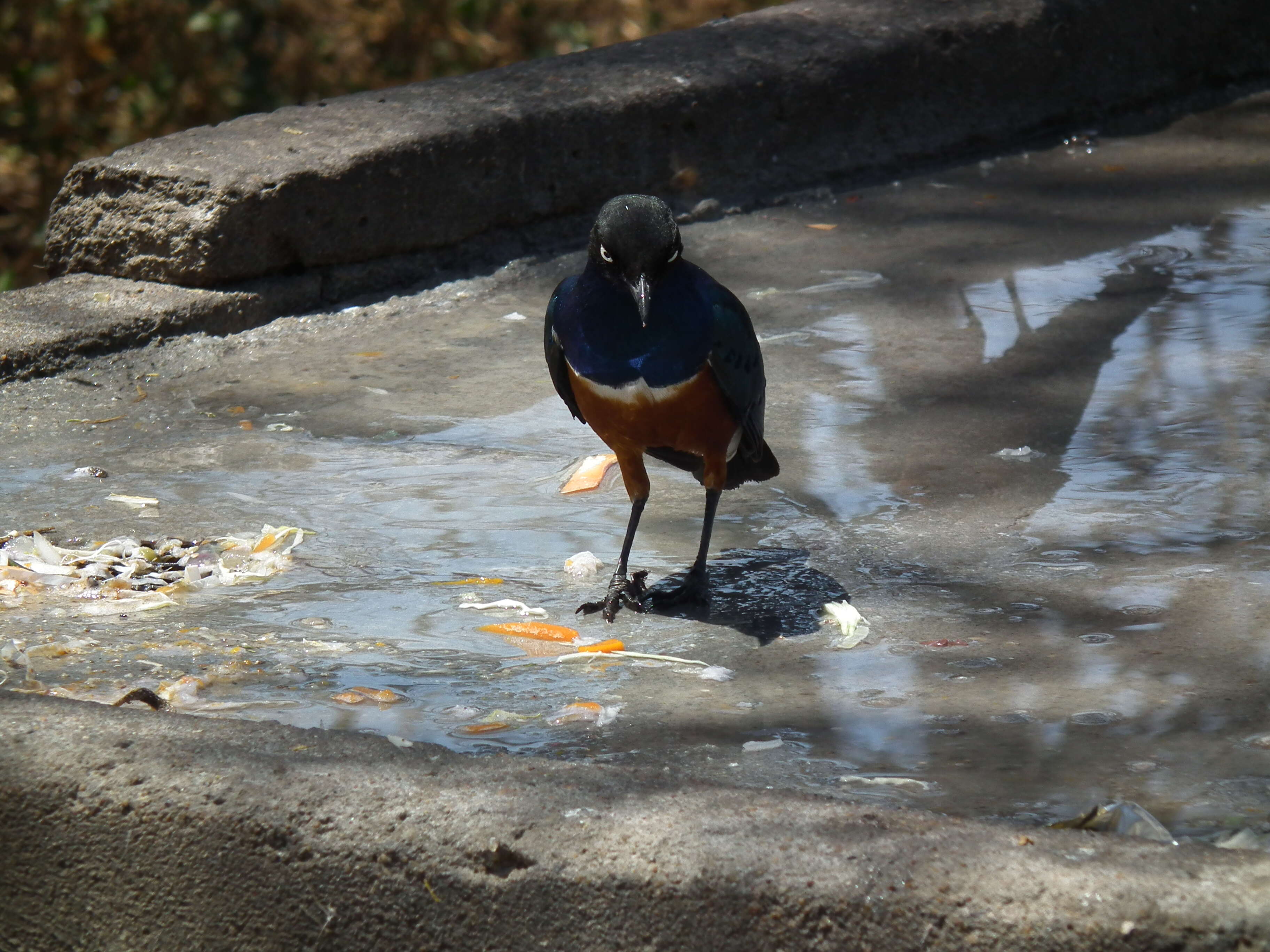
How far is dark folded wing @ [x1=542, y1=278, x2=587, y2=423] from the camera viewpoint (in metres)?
3.35

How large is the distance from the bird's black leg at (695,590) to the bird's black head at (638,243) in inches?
22.8

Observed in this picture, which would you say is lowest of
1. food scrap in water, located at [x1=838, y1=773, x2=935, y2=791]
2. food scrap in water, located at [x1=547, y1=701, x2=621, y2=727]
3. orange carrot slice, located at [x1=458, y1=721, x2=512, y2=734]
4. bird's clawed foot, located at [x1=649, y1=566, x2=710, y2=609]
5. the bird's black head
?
bird's clawed foot, located at [x1=649, y1=566, x2=710, y2=609]

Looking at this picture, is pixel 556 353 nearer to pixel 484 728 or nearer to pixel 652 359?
pixel 652 359

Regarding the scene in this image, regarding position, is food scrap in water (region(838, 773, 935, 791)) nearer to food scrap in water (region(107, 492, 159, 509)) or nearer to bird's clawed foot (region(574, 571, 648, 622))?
bird's clawed foot (region(574, 571, 648, 622))

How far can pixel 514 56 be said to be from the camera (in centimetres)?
1191

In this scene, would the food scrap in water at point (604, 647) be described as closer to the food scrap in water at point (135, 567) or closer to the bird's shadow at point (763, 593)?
the bird's shadow at point (763, 593)

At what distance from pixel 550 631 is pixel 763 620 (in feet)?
1.55

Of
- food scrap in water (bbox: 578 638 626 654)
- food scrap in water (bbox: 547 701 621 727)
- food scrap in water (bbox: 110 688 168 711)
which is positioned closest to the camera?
food scrap in water (bbox: 110 688 168 711)

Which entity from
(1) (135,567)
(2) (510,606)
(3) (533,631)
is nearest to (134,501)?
(1) (135,567)

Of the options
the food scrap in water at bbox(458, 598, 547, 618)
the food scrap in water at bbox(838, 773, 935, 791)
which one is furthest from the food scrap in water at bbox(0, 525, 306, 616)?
the food scrap in water at bbox(838, 773, 935, 791)

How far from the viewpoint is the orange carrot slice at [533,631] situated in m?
3.18

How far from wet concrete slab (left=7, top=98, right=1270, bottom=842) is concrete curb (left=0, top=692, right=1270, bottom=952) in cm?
41

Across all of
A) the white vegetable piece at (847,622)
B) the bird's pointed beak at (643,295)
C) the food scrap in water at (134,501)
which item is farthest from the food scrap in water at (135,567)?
the white vegetable piece at (847,622)

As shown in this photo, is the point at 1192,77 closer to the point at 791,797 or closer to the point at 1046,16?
the point at 1046,16
